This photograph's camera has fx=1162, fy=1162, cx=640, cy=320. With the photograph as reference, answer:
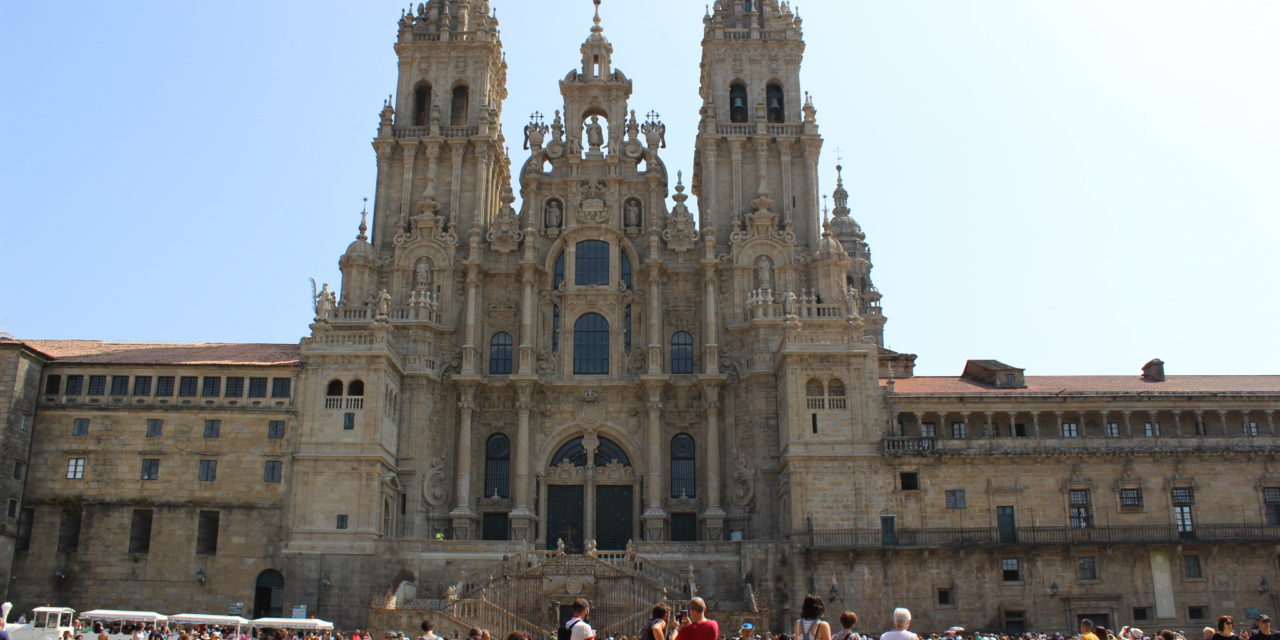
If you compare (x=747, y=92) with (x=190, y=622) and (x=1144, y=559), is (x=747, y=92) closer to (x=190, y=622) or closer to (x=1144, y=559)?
(x=1144, y=559)

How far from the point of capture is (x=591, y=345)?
5994 cm

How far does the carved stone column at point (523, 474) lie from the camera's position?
55438 millimetres

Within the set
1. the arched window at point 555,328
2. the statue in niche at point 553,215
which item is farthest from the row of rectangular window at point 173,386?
the statue in niche at point 553,215

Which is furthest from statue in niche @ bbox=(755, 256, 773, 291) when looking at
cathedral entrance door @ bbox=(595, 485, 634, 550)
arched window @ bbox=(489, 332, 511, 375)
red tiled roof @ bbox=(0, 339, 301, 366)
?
red tiled roof @ bbox=(0, 339, 301, 366)

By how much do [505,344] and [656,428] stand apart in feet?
30.6

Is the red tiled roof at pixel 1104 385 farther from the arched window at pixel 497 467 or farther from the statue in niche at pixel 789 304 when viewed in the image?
the arched window at pixel 497 467

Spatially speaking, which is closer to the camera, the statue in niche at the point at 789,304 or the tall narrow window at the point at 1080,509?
the tall narrow window at the point at 1080,509

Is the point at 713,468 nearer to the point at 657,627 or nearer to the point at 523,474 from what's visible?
the point at 523,474

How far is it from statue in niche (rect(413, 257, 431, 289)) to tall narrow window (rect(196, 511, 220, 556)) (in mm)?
14832

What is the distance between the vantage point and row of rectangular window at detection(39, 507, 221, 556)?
5066 centimetres

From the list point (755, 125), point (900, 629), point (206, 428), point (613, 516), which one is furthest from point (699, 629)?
point (755, 125)

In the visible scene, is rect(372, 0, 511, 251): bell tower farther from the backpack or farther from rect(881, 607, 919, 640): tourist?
rect(881, 607, 919, 640): tourist

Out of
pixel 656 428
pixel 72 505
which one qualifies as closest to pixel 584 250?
pixel 656 428

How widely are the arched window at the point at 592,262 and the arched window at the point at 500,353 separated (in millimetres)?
4847
